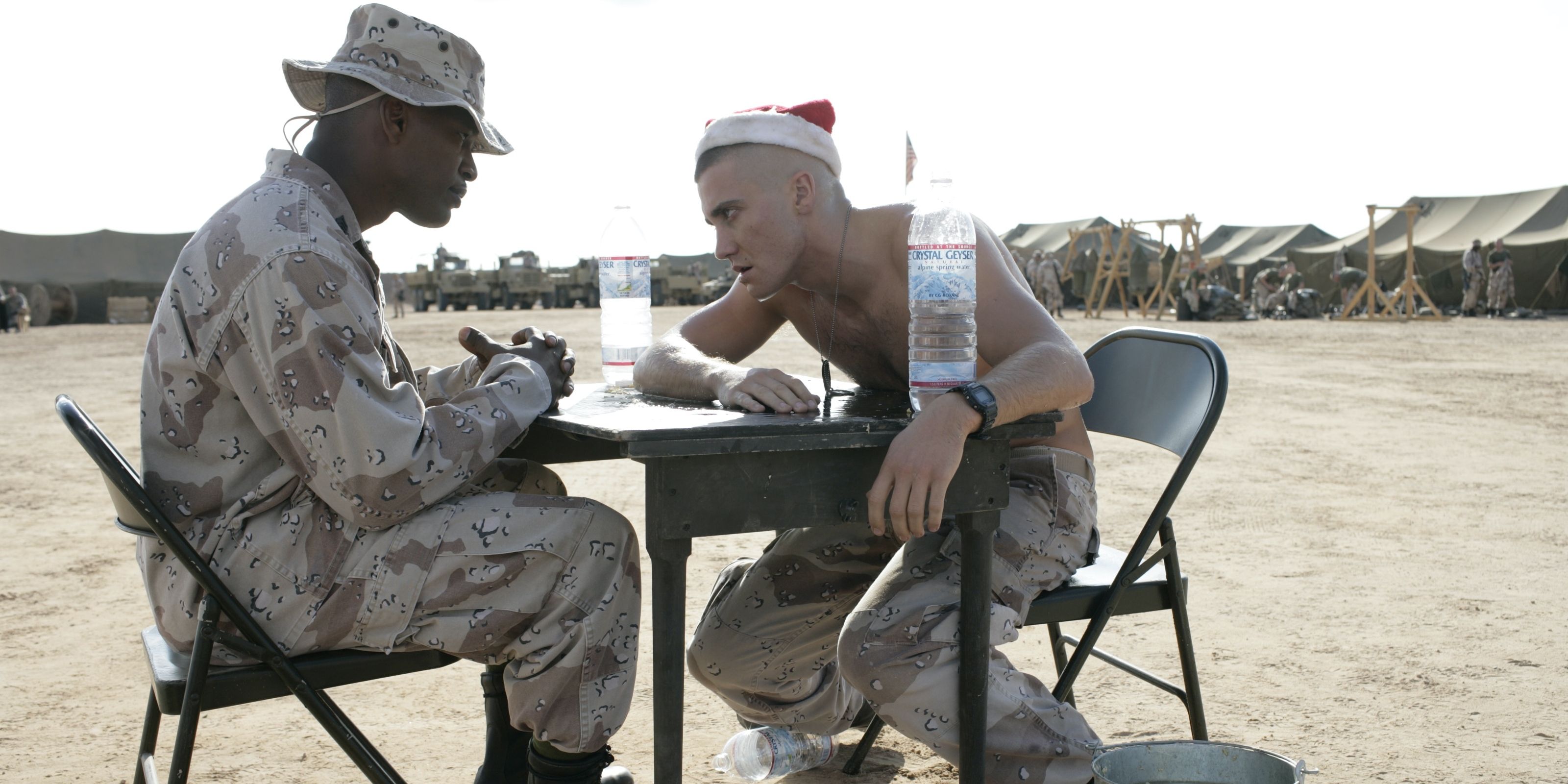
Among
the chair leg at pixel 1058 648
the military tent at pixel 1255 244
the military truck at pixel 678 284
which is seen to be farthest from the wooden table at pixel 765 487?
the military truck at pixel 678 284

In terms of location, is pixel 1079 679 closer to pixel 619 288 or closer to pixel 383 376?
pixel 619 288

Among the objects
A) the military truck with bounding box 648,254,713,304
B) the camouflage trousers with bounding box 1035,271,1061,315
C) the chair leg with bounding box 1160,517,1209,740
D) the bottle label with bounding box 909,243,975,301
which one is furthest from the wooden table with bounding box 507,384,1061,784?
the military truck with bounding box 648,254,713,304

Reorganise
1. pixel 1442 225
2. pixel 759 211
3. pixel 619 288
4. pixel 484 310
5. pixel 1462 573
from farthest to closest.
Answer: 1. pixel 484 310
2. pixel 1442 225
3. pixel 1462 573
4. pixel 619 288
5. pixel 759 211

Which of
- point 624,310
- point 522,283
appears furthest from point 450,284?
point 624,310

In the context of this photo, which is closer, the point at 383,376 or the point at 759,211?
the point at 383,376

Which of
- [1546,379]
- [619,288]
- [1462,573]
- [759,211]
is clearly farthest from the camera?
[1546,379]

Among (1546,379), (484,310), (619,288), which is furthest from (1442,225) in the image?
(619,288)

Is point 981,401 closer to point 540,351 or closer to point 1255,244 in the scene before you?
point 540,351

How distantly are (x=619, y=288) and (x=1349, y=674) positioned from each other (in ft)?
8.34

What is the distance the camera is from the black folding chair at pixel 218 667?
1932mm

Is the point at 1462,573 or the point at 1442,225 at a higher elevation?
the point at 1442,225

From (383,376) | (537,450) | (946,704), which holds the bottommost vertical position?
(946,704)

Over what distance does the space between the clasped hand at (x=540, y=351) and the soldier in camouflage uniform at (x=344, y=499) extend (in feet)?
0.62

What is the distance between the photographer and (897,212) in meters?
2.91
